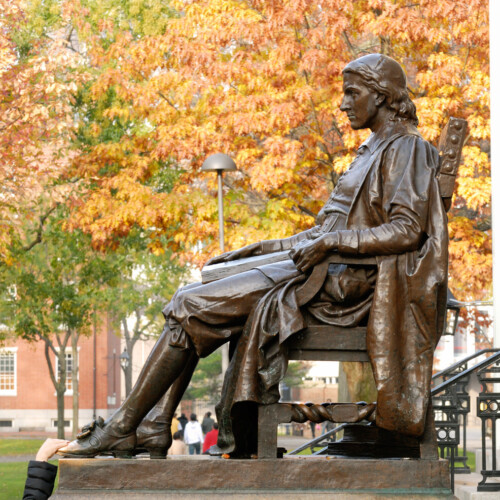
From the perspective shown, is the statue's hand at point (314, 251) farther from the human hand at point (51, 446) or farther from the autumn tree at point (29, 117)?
the autumn tree at point (29, 117)

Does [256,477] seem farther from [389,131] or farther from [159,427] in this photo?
[389,131]

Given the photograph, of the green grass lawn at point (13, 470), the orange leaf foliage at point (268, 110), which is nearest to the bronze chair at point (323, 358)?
the orange leaf foliage at point (268, 110)

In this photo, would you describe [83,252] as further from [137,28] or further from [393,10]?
[393,10]

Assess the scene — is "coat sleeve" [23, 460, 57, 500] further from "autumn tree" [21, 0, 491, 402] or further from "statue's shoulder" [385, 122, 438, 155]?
"autumn tree" [21, 0, 491, 402]

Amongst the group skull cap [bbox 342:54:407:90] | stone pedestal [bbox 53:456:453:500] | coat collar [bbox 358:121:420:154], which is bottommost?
stone pedestal [bbox 53:456:453:500]

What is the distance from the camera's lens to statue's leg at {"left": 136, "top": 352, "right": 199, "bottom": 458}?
431 centimetres

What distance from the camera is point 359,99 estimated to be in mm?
4652

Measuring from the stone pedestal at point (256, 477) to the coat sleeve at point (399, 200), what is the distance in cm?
93

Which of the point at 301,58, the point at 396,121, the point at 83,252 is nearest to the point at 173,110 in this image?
the point at 301,58

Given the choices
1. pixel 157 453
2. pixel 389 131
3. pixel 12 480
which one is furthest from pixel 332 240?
pixel 12 480

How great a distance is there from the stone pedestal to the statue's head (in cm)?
165

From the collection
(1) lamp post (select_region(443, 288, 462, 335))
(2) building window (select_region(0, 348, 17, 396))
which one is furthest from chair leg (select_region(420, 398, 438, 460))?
(2) building window (select_region(0, 348, 17, 396))

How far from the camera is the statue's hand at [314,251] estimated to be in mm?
4254

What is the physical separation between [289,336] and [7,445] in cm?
3328
